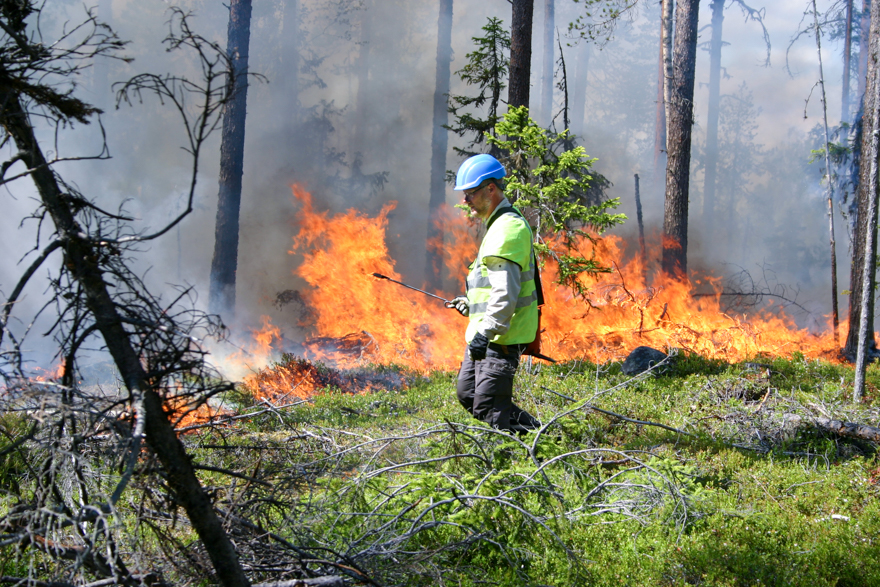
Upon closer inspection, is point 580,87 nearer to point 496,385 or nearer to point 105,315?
point 496,385

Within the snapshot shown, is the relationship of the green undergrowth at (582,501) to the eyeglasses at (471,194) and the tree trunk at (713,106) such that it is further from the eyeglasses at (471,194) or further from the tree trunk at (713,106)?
the tree trunk at (713,106)

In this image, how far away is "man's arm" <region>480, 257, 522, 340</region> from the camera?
159 inches

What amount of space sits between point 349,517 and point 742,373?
590cm

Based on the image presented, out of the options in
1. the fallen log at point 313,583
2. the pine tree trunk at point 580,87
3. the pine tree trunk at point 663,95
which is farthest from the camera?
the pine tree trunk at point 580,87

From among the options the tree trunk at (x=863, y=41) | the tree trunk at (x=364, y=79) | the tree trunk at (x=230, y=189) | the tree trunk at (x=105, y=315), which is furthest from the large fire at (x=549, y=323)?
the tree trunk at (x=863, y=41)

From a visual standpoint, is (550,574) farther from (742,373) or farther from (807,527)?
(742,373)

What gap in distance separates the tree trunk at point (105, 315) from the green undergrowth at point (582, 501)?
1.56 ft

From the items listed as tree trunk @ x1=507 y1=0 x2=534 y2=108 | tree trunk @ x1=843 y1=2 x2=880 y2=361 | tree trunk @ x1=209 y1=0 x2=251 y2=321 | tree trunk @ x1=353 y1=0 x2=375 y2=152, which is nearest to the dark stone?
tree trunk @ x1=843 y1=2 x2=880 y2=361

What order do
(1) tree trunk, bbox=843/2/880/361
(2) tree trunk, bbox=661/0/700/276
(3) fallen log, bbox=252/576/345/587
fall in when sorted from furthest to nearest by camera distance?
(2) tree trunk, bbox=661/0/700/276 < (1) tree trunk, bbox=843/2/880/361 < (3) fallen log, bbox=252/576/345/587

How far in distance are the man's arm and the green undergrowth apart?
70cm

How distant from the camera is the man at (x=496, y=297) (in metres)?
4.06

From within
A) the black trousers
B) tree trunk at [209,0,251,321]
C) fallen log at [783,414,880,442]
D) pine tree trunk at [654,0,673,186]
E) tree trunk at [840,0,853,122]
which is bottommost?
fallen log at [783,414,880,442]

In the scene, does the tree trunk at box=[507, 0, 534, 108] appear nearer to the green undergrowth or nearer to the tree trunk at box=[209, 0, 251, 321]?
the green undergrowth

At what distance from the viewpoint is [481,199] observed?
441 centimetres
